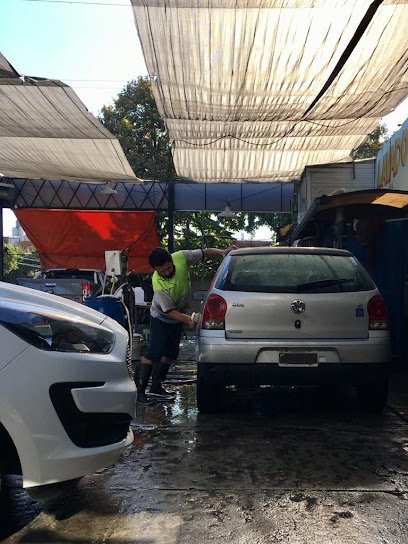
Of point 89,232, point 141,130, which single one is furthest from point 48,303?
point 141,130

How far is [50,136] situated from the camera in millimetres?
9859

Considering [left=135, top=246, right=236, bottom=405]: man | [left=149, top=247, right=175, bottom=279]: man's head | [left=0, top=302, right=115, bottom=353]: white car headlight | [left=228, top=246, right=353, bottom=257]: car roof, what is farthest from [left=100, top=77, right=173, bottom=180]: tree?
[left=0, top=302, right=115, bottom=353]: white car headlight

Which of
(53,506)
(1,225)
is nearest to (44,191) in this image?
(1,225)

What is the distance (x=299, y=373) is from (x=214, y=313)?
0.88 metres

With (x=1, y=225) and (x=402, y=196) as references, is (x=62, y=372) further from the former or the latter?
(x=1, y=225)

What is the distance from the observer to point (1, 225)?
1641cm

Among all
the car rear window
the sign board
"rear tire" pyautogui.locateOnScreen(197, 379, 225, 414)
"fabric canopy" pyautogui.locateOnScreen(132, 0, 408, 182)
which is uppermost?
"fabric canopy" pyautogui.locateOnScreen(132, 0, 408, 182)

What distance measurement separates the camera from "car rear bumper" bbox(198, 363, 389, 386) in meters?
4.85

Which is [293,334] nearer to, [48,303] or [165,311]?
[165,311]

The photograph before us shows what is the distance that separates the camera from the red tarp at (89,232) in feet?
55.4

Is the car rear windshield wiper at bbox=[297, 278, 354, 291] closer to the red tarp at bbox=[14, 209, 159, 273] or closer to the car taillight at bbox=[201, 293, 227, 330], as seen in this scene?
the car taillight at bbox=[201, 293, 227, 330]

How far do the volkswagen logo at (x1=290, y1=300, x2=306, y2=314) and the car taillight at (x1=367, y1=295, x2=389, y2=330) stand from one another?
0.59 metres

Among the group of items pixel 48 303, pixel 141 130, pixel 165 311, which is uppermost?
pixel 141 130

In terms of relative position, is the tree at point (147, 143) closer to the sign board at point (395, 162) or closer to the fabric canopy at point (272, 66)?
the sign board at point (395, 162)
